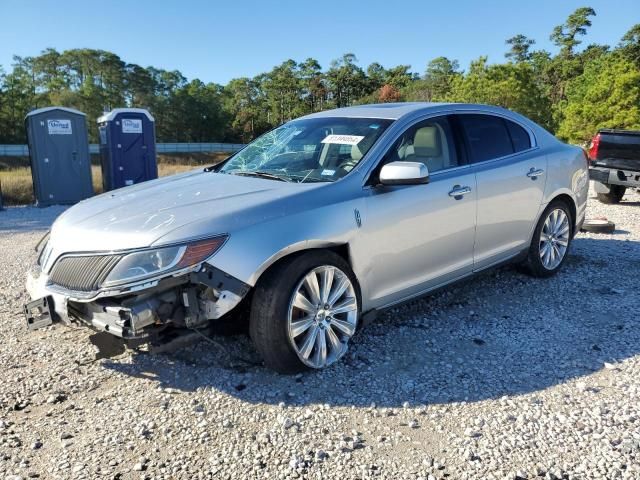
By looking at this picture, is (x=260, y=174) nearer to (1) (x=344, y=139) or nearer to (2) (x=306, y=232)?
(1) (x=344, y=139)

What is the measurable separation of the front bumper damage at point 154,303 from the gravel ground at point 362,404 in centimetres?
22

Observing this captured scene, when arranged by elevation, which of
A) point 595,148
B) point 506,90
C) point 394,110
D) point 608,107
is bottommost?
point 595,148

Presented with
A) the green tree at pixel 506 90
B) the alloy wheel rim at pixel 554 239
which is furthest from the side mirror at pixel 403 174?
the green tree at pixel 506 90

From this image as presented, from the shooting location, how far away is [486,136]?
4633 millimetres

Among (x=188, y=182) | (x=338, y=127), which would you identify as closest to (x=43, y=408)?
(x=188, y=182)

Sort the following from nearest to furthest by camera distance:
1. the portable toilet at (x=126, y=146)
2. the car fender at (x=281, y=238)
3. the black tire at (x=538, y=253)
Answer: the car fender at (x=281, y=238) < the black tire at (x=538, y=253) < the portable toilet at (x=126, y=146)

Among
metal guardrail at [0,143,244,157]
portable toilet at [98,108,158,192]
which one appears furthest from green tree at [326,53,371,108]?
portable toilet at [98,108,158,192]

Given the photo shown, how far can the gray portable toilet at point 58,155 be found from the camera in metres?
11.9

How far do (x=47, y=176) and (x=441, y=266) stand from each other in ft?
35.8

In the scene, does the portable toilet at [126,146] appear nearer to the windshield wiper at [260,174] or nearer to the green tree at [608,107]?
the windshield wiper at [260,174]

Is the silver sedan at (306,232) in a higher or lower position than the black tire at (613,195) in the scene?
higher

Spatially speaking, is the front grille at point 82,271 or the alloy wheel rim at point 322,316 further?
the alloy wheel rim at point 322,316

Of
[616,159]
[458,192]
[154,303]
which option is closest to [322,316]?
[154,303]

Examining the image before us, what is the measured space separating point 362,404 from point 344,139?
1953 millimetres
